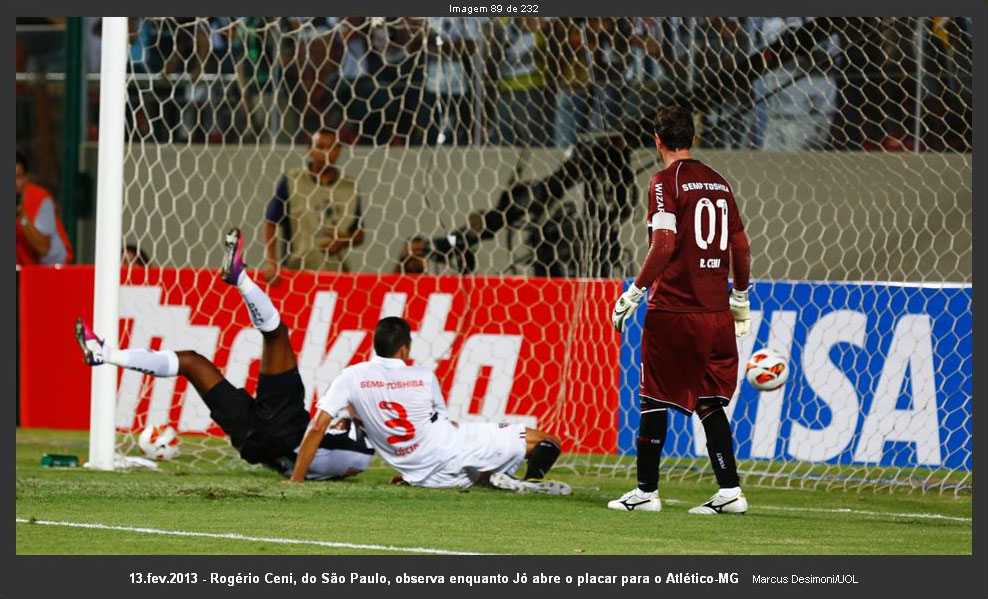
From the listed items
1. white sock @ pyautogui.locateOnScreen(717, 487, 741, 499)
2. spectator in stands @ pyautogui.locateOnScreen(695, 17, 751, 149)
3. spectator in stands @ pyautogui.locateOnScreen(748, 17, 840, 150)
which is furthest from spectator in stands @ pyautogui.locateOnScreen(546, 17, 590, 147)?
white sock @ pyautogui.locateOnScreen(717, 487, 741, 499)

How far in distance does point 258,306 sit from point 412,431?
3.53 ft

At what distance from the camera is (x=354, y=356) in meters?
10.2

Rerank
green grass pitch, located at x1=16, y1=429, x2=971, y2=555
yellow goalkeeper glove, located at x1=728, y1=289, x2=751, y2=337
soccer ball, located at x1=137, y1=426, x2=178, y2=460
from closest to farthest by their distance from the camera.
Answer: green grass pitch, located at x1=16, y1=429, x2=971, y2=555
yellow goalkeeper glove, located at x1=728, y1=289, x2=751, y2=337
soccer ball, located at x1=137, y1=426, x2=178, y2=460

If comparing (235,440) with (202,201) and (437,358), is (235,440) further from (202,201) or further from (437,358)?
(202,201)

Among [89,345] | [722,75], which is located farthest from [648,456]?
[722,75]

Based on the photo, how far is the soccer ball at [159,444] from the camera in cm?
889

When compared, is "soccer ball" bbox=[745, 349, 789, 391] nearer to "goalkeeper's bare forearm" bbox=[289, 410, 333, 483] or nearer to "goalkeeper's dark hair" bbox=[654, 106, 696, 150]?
"goalkeeper's dark hair" bbox=[654, 106, 696, 150]

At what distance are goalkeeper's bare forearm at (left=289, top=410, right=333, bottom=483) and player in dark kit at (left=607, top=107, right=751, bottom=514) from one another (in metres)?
1.67

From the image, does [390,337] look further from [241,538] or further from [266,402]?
[241,538]

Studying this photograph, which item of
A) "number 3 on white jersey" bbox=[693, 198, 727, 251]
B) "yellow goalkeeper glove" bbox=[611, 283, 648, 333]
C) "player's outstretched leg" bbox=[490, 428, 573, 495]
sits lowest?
"player's outstretched leg" bbox=[490, 428, 573, 495]

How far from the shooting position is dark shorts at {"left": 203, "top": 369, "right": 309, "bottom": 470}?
7973 millimetres

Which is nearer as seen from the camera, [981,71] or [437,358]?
[981,71]

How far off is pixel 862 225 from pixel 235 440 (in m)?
5.67
